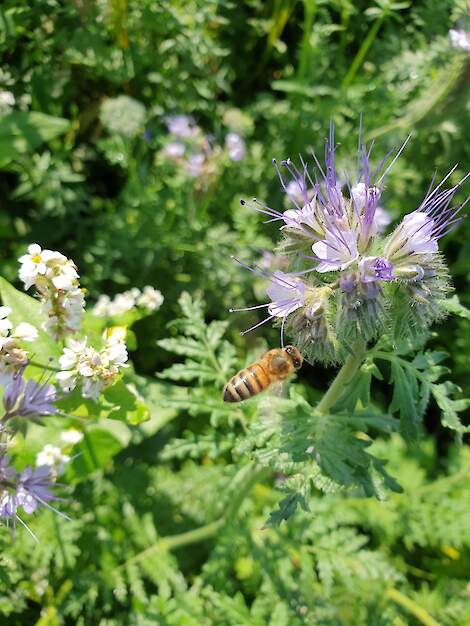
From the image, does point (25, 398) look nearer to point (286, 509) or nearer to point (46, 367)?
point (46, 367)

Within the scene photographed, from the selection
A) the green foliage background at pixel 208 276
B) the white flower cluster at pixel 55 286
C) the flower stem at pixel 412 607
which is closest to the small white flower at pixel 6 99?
the green foliage background at pixel 208 276

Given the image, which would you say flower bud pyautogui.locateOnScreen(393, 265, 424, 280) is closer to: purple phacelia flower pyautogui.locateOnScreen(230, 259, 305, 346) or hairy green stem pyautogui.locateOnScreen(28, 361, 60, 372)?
purple phacelia flower pyautogui.locateOnScreen(230, 259, 305, 346)

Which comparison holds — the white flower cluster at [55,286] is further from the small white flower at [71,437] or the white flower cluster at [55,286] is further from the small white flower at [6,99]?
the small white flower at [6,99]

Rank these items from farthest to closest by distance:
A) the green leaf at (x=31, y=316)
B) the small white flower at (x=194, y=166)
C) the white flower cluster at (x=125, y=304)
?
the small white flower at (x=194, y=166)
the white flower cluster at (x=125, y=304)
the green leaf at (x=31, y=316)

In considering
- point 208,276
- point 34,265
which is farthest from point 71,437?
point 208,276

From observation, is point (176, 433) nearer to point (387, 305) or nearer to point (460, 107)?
point (387, 305)

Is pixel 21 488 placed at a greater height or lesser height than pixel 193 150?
lesser

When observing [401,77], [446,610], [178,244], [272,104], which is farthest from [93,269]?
[446,610]
